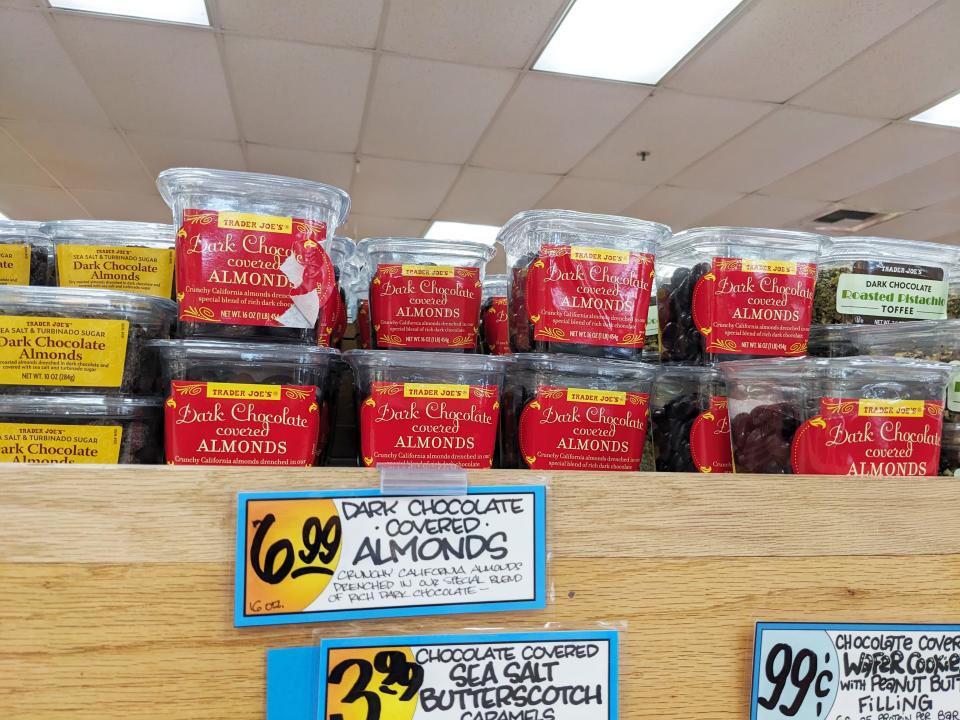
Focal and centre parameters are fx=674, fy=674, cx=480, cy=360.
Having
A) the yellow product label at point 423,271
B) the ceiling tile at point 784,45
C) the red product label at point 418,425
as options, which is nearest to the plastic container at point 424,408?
the red product label at point 418,425

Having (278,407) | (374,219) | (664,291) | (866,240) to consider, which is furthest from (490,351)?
(374,219)

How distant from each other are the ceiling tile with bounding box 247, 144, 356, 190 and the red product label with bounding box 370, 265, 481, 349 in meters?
3.36

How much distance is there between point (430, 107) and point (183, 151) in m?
1.56

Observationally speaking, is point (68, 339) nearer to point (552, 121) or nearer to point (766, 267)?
point (766, 267)

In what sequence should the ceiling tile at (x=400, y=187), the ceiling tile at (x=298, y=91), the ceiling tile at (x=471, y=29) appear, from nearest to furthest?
1. the ceiling tile at (x=471, y=29)
2. the ceiling tile at (x=298, y=91)
3. the ceiling tile at (x=400, y=187)

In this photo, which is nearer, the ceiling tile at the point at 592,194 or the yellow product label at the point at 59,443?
the yellow product label at the point at 59,443

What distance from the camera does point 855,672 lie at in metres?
0.63

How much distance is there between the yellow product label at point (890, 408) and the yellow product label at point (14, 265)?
885mm

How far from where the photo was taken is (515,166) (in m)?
3.99

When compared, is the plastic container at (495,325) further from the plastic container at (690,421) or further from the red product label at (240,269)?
the red product label at (240,269)

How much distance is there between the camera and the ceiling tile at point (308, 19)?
2.54 meters

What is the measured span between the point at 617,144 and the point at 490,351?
3133 millimetres

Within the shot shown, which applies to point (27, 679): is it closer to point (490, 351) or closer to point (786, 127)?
point (490, 351)

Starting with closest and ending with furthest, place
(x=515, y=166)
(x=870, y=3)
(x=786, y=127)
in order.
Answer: (x=870, y=3), (x=786, y=127), (x=515, y=166)
